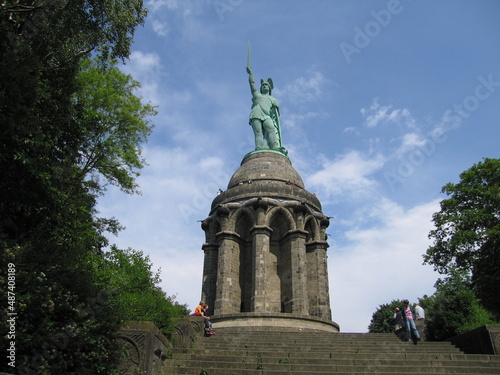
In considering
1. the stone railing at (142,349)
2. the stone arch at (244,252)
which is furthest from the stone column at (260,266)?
the stone railing at (142,349)

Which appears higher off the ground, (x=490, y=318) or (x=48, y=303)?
(x=490, y=318)

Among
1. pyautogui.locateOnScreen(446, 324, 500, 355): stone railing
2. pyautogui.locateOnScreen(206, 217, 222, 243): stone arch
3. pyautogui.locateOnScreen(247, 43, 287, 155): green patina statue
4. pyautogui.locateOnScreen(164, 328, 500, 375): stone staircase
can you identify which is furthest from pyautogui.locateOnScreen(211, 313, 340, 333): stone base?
pyautogui.locateOnScreen(247, 43, 287, 155): green patina statue

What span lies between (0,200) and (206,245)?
16.8 metres

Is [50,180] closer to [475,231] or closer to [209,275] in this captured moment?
[209,275]

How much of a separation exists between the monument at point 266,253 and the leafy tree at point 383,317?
27407 millimetres

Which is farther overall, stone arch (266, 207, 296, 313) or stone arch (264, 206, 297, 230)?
stone arch (264, 206, 297, 230)

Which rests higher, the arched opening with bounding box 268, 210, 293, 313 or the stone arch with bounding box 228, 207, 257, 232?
the stone arch with bounding box 228, 207, 257, 232

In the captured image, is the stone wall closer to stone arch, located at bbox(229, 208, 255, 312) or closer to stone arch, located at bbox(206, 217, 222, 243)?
stone arch, located at bbox(229, 208, 255, 312)

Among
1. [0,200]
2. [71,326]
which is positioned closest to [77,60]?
[0,200]

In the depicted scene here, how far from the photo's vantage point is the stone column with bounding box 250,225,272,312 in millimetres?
20406

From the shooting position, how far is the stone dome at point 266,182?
2430cm

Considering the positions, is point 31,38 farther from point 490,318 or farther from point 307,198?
point 490,318

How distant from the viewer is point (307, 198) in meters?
25.1

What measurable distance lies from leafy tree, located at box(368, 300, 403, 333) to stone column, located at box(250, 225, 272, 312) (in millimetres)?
30166
